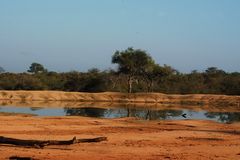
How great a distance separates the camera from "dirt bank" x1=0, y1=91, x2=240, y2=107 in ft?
196

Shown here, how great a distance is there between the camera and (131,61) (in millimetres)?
69875

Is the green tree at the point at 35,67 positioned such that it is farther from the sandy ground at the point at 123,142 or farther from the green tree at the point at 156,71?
the sandy ground at the point at 123,142

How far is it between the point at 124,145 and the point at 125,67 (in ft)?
174

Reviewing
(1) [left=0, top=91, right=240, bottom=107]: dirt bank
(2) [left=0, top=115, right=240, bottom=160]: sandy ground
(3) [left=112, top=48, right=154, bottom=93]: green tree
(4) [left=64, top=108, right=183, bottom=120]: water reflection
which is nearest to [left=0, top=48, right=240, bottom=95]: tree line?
(3) [left=112, top=48, right=154, bottom=93]: green tree

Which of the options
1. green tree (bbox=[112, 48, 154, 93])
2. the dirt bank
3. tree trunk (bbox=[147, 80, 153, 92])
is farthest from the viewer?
tree trunk (bbox=[147, 80, 153, 92])

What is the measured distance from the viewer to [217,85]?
3187 inches

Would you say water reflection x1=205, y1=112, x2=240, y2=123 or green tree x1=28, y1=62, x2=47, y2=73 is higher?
green tree x1=28, y1=62, x2=47, y2=73

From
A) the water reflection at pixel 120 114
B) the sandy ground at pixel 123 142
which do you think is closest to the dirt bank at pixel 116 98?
the water reflection at pixel 120 114

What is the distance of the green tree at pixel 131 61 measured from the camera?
70.1 meters

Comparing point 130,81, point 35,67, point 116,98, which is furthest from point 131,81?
point 35,67

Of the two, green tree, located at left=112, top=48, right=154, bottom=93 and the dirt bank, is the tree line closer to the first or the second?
green tree, located at left=112, top=48, right=154, bottom=93

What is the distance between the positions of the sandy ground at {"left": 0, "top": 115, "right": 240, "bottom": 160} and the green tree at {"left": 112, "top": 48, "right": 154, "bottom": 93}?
42.3m

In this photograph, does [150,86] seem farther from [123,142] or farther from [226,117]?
[123,142]

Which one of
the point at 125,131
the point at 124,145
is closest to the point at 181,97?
the point at 125,131
